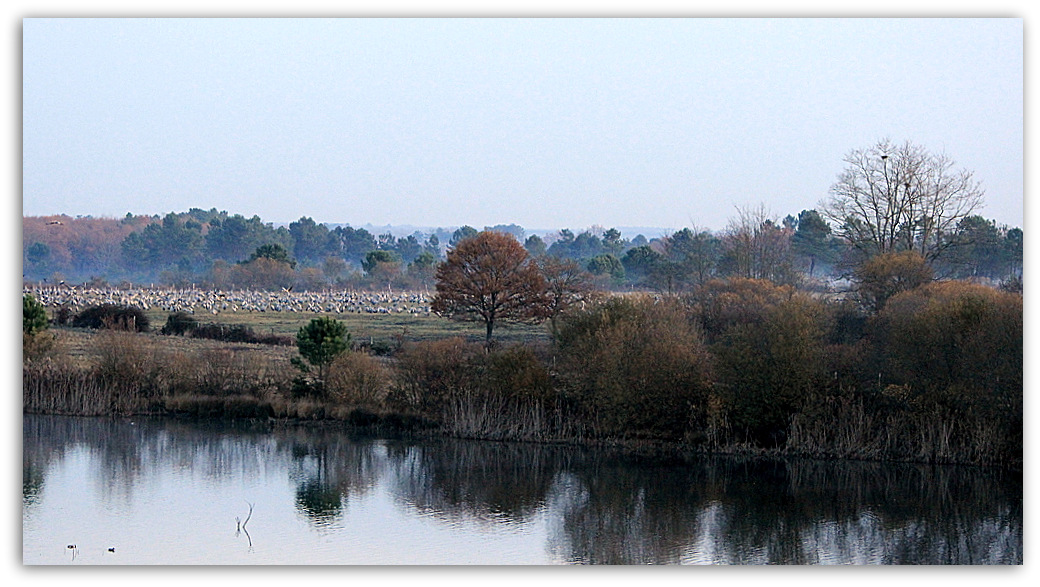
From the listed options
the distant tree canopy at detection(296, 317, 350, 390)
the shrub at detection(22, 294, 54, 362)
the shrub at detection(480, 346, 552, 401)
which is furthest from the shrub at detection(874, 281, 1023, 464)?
the shrub at detection(22, 294, 54, 362)

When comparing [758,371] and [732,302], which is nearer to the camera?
[758,371]

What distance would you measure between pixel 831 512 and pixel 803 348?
3.35 meters

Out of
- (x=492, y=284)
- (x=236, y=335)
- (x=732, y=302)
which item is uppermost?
(x=492, y=284)

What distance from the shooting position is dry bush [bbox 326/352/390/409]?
61.4 ft

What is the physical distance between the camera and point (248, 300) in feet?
137

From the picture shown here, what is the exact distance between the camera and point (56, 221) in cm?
1428

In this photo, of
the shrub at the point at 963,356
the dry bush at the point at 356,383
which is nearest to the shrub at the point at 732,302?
the shrub at the point at 963,356

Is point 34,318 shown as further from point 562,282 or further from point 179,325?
point 562,282

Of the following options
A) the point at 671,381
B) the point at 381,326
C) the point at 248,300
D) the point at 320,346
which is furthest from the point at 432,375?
the point at 248,300

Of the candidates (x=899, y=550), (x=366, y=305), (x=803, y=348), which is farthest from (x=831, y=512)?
(x=366, y=305)

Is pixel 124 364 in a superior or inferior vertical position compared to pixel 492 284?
inferior

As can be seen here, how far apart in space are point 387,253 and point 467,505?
135ft

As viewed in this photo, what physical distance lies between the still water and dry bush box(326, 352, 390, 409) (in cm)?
113

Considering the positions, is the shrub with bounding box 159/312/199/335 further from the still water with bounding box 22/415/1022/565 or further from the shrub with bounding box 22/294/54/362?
the still water with bounding box 22/415/1022/565
